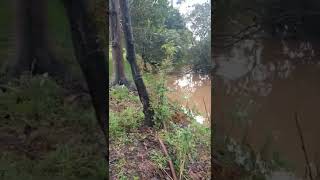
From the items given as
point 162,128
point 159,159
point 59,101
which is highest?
point 59,101

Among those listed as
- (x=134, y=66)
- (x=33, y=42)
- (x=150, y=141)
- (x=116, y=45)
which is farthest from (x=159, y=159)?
(x=33, y=42)

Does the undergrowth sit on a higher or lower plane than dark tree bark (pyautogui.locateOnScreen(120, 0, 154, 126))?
lower

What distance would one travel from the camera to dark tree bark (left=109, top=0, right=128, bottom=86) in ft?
6.47

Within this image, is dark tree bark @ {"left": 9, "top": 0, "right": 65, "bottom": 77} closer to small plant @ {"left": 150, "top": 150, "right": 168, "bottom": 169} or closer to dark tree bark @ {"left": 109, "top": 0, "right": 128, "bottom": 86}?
dark tree bark @ {"left": 109, "top": 0, "right": 128, "bottom": 86}

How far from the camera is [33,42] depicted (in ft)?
5.92

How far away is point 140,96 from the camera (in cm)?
201

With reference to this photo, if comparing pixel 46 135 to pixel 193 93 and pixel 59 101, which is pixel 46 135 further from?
pixel 193 93

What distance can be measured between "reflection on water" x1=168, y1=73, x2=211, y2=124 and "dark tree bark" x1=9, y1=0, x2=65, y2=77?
60cm

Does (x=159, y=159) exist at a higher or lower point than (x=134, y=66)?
lower

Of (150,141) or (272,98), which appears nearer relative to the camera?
(272,98)

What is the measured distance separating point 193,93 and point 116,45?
19.1 inches

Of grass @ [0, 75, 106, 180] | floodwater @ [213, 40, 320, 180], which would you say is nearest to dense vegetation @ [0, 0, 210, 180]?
grass @ [0, 75, 106, 180]

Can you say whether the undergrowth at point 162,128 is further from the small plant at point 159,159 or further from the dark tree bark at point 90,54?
the dark tree bark at point 90,54

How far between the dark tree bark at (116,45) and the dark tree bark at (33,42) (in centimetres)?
30
